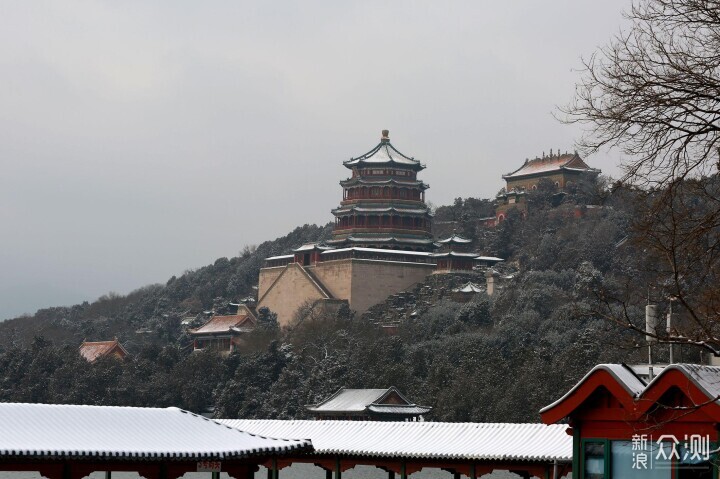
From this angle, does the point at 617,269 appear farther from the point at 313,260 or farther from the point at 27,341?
the point at 27,341

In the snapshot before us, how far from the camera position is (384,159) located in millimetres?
109312

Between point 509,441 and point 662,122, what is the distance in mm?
13329

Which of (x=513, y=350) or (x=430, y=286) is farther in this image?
(x=430, y=286)

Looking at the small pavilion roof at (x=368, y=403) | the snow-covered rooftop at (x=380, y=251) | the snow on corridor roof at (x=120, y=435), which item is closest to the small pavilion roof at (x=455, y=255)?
the snow-covered rooftop at (x=380, y=251)

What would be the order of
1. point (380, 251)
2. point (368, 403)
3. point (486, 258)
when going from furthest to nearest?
1. point (486, 258)
2. point (380, 251)
3. point (368, 403)

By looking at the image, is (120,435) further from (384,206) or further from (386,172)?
(386,172)

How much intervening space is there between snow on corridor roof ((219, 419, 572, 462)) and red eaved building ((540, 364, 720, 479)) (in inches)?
226

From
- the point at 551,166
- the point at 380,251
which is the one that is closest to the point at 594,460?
the point at 380,251

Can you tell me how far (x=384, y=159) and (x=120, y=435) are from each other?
87.9 meters

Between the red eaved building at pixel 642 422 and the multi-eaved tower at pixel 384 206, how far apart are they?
87693 millimetres

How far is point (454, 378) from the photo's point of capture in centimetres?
7069

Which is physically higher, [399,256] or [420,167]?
[420,167]

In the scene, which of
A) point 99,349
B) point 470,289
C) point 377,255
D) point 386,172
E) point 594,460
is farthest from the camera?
point 386,172

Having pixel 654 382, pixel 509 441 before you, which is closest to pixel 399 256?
pixel 509 441
